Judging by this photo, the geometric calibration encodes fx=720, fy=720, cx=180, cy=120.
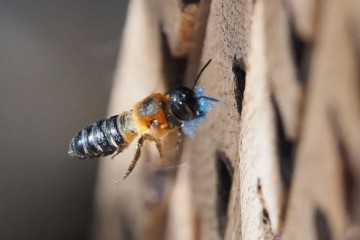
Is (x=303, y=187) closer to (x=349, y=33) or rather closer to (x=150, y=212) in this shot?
(x=349, y=33)

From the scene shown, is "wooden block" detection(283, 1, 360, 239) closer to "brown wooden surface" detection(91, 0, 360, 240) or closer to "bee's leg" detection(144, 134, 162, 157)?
"brown wooden surface" detection(91, 0, 360, 240)

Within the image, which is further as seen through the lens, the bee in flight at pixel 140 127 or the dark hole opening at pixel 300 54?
the bee in flight at pixel 140 127

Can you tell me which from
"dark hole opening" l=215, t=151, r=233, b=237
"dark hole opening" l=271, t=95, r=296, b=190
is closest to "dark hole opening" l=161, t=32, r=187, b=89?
"dark hole opening" l=215, t=151, r=233, b=237

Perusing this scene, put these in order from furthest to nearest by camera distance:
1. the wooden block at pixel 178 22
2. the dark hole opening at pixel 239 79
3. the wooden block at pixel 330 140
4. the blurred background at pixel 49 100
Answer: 1. the blurred background at pixel 49 100
2. the wooden block at pixel 178 22
3. the dark hole opening at pixel 239 79
4. the wooden block at pixel 330 140

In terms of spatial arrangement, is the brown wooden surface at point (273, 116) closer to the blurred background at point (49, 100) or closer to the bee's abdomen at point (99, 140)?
the bee's abdomen at point (99, 140)

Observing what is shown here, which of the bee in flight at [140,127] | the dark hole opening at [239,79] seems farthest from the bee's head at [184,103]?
the dark hole opening at [239,79]

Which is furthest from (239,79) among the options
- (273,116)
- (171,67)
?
(171,67)
